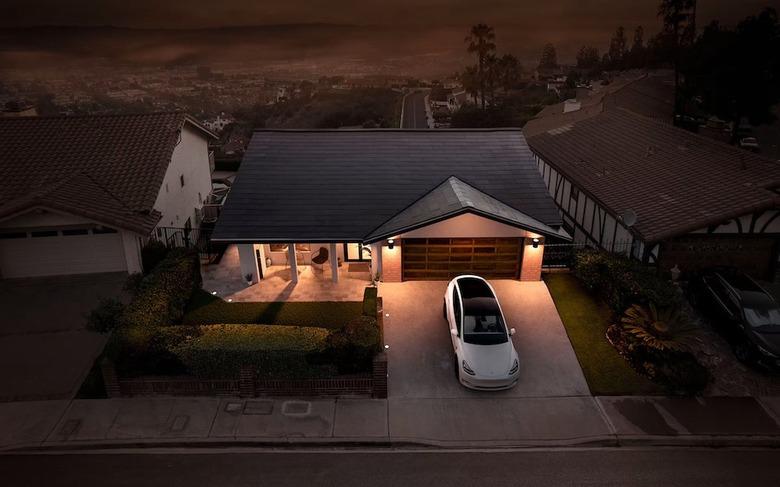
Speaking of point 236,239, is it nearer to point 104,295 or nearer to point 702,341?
point 104,295

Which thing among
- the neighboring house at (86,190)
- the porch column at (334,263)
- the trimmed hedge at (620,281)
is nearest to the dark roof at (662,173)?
the trimmed hedge at (620,281)

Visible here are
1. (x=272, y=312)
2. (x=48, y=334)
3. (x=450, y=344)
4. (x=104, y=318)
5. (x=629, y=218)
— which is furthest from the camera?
(x=629, y=218)

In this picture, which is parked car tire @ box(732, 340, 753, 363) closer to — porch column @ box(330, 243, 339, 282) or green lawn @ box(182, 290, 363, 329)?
green lawn @ box(182, 290, 363, 329)

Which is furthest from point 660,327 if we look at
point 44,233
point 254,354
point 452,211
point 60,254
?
point 44,233

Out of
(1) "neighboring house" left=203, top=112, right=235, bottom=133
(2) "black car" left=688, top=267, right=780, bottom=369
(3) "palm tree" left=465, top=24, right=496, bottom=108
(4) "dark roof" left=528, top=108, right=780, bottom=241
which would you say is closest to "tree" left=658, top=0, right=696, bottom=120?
(4) "dark roof" left=528, top=108, right=780, bottom=241

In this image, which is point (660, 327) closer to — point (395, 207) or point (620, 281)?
point (620, 281)
